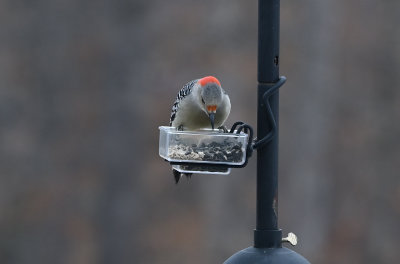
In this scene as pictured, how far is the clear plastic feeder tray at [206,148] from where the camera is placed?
5559 mm

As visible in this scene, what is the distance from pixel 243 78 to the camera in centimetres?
1390

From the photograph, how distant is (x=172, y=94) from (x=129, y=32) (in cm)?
109

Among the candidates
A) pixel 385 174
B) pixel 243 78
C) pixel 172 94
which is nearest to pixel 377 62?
pixel 385 174

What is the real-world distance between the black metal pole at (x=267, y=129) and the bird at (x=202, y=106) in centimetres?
60

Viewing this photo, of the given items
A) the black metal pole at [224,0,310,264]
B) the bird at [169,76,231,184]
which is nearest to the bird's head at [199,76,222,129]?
the bird at [169,76,231,184]

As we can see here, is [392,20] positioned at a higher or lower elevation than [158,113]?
higher

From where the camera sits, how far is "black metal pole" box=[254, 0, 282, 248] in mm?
5512

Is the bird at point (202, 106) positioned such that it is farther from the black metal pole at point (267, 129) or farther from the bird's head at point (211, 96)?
the black metal pole at point (267, 129)

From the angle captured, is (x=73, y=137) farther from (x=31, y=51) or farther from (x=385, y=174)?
(x=385, y=174)

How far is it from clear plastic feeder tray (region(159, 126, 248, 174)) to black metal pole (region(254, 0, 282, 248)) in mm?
135

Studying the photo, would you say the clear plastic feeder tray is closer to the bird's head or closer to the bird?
the bird

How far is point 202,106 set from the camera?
6.39m

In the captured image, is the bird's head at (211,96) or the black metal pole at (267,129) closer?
the black metal pole at (267,129)

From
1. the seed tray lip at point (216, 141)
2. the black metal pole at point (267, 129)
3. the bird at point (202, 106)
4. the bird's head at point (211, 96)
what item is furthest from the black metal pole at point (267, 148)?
the bird's head at point (211, 96)
